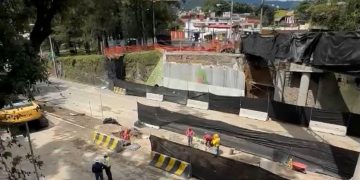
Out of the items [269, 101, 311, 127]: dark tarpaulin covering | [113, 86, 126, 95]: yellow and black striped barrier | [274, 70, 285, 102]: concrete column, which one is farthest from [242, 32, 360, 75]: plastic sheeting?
[113, 86, 126, 95]: yellow and black striped barrier

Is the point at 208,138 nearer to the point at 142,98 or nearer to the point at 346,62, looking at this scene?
the point at 346,62

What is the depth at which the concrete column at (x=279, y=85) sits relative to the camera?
24.5 meters

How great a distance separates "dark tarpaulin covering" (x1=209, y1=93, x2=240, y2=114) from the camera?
23727mm

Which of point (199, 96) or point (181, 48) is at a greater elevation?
point (181, 48)

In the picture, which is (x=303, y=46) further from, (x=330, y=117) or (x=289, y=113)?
(x=289, y=113)

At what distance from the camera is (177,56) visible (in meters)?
30.8

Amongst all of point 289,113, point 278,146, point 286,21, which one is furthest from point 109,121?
point 286,21

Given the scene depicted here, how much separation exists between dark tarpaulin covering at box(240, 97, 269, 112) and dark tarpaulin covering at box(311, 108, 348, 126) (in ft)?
10.5

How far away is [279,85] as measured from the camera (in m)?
24.8

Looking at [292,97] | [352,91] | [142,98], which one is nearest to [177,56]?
[142,98]

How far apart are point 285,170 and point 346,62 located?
17.1 ft

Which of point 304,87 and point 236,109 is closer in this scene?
point 304,87

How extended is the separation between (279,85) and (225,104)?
4.24m

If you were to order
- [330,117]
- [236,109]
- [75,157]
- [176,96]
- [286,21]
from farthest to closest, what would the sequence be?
1. [286,21]
2. [176,96]
3. [236,109]
4. [330,117]
5. [75,157]
